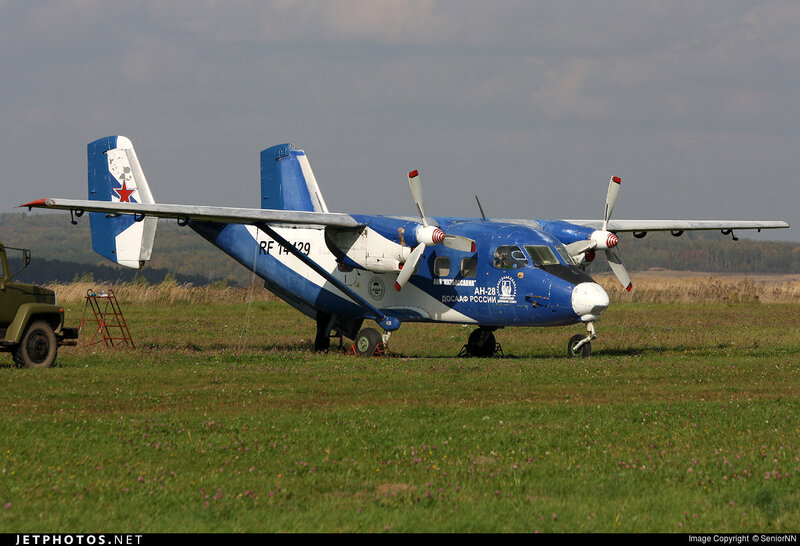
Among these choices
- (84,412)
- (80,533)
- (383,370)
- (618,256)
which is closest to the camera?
(80,533)

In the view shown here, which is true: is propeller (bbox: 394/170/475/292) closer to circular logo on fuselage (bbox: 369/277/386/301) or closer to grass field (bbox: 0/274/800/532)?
circular logo on fuselage (bbox: 369/277/386/301)

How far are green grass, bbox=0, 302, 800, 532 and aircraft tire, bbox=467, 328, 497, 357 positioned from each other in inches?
145

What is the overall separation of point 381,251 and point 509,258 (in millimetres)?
3471

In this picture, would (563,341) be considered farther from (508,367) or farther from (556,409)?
(556,409)

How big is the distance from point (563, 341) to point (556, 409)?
16.7 meters

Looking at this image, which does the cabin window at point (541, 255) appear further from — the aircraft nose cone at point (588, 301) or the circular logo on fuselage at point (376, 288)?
the circular logo on fuselage at point (376, 288)

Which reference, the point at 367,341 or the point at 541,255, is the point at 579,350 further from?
the point at 367,341

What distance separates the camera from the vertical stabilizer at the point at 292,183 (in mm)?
31188

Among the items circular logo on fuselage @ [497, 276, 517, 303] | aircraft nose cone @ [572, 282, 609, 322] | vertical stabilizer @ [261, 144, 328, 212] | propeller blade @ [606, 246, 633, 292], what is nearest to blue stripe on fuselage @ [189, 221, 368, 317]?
vertical stabilizer @ [261, 144, 328, 212]

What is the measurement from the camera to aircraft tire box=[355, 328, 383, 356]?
27.1m

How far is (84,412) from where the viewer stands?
15.5m

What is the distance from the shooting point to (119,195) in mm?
31141

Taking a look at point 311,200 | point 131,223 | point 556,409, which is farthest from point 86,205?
point 556,409

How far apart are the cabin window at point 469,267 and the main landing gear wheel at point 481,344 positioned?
102 inches
